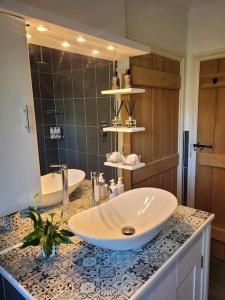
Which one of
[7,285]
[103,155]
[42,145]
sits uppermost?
[42,145]

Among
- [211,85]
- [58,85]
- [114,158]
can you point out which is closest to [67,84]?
[58,85]

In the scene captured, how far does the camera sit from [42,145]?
1338 millimetres

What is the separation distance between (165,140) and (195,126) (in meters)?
0.41

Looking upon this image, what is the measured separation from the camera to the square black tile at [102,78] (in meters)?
1.57

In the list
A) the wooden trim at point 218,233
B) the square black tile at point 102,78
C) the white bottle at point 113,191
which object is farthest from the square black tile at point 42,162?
the wooden trim at point 218,233

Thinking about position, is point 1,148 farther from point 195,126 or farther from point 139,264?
point 195,126

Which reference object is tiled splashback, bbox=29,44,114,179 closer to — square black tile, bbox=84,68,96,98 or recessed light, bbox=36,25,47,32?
square black tile, bbox=84,68,96,98

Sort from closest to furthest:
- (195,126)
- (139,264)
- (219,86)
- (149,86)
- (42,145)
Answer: (139,264), (42,145), (149,86), (219,86), (195,126)

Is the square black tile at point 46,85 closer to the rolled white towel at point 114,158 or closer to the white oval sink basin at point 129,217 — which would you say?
the rolled white towel at point 114,158

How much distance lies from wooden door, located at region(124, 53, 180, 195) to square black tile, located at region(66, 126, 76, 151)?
0.44 m

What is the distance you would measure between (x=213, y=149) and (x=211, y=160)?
0.36 ft

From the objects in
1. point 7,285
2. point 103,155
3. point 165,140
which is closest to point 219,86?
point 165,140

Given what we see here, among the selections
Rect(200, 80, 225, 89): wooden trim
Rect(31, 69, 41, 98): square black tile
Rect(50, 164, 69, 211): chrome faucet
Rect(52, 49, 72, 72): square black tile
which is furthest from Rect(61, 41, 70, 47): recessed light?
Rect(200, 80, 225, 89): wooden trim

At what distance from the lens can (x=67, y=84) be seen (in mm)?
1437
